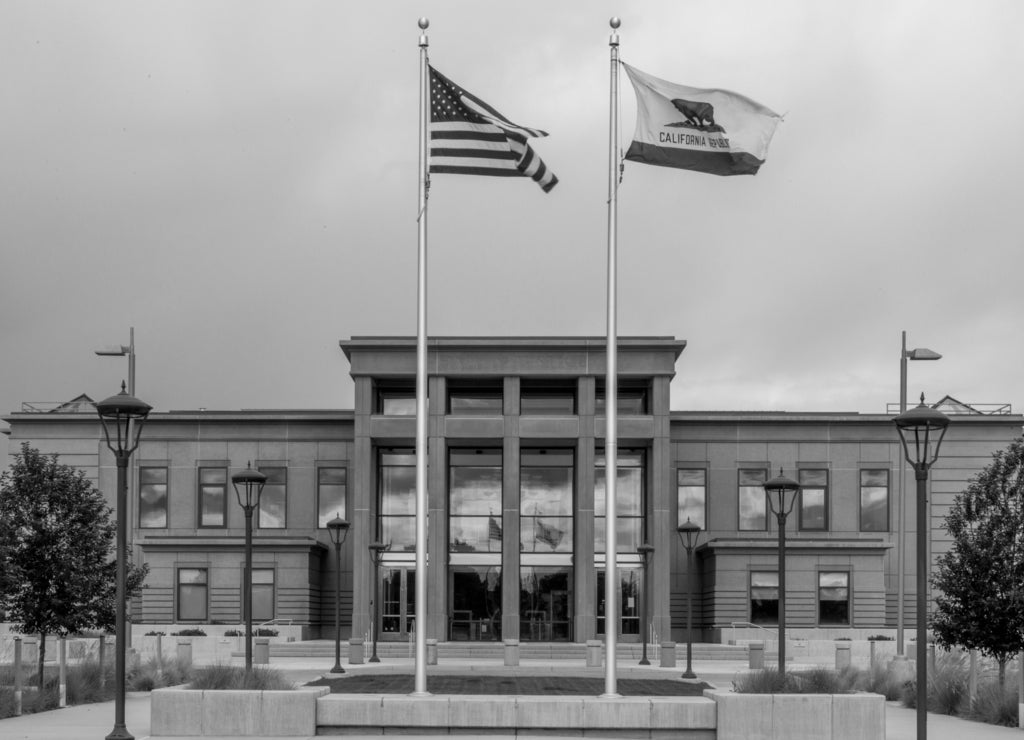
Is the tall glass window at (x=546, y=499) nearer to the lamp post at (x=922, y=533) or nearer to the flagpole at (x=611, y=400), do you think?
the flagpole at (x=611, y=400)

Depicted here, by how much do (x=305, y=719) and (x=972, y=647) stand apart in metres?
13.5

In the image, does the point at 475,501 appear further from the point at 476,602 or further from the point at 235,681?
the point at 235,681

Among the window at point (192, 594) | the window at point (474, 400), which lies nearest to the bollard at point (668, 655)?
the window at point (474, 400)

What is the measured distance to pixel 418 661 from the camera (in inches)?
852

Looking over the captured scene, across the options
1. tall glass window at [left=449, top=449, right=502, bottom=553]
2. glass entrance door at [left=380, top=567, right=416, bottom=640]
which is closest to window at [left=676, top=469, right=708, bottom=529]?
tall glass window at [left=449, top=449, right=502, bottom=553]

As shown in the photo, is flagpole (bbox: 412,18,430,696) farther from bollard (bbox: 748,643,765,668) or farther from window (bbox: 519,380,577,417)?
window (bbox: 519,380,577,417)

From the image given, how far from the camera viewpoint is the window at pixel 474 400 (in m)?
53.1

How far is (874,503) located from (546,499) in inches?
518

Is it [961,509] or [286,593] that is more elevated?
[961,509]

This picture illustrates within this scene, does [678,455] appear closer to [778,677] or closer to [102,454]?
[102,454]

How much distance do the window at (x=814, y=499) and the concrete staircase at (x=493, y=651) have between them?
7877mm

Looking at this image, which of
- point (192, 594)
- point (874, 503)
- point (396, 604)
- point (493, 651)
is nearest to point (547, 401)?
point (396, 604)

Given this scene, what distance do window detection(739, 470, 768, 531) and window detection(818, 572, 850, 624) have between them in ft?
11.8

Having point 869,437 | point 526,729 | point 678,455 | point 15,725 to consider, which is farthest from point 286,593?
point 526,729
